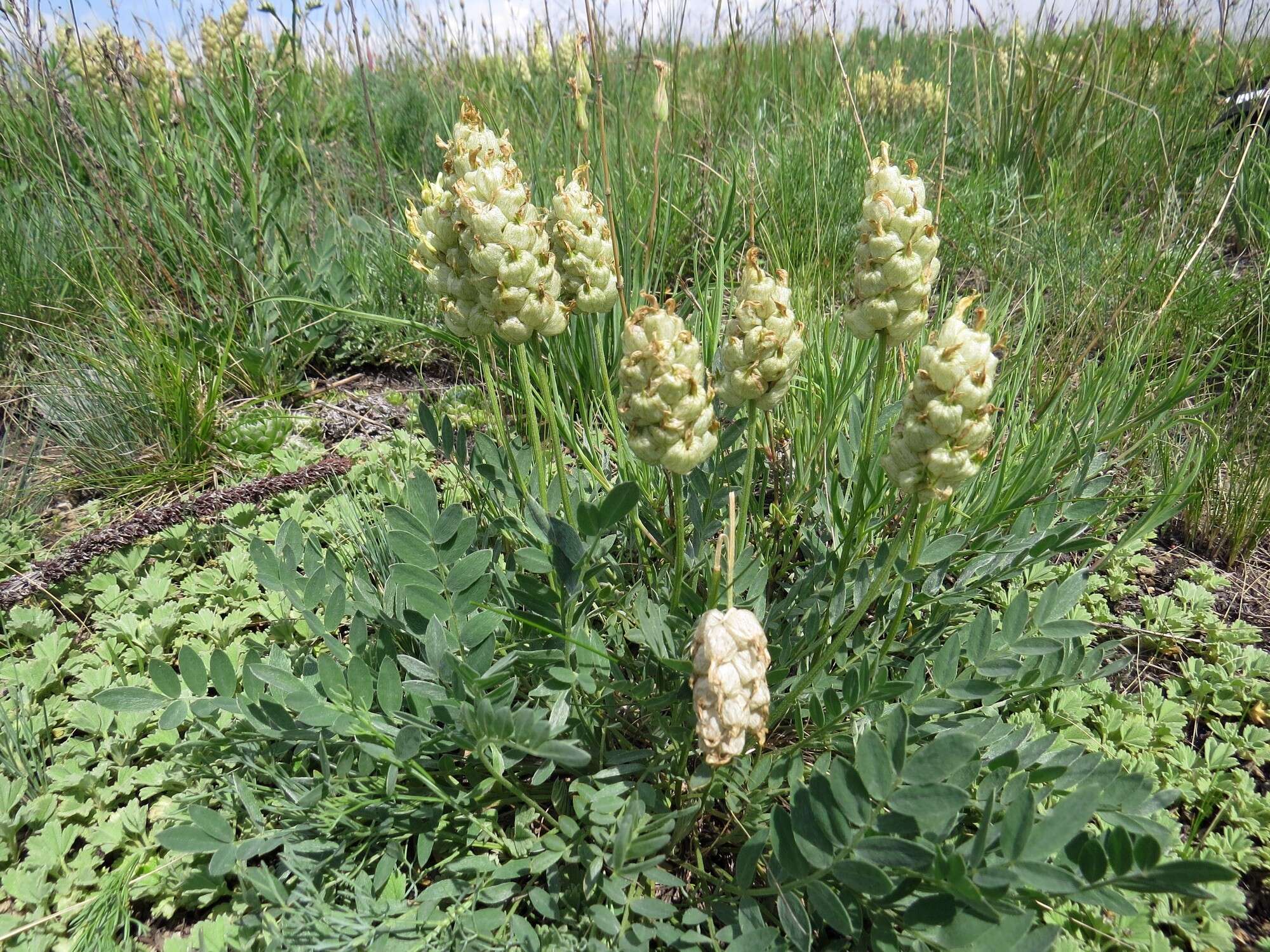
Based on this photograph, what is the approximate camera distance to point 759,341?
3.75ft

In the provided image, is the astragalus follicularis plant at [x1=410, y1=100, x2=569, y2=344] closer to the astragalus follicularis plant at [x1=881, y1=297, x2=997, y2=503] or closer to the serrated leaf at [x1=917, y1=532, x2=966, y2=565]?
the astragalus follicularis plant at [x1=881, y1=297, x2=997, y2=503]

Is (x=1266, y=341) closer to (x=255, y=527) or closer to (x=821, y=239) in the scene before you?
(x=821, y=239)

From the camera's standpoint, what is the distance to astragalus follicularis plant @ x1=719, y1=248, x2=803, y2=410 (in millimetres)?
1136

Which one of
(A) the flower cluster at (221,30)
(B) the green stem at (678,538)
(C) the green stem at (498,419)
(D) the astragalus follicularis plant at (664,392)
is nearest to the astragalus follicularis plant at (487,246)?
(C) the green stem at (498,419)

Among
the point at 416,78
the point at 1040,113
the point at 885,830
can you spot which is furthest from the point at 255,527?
the point at 416,78

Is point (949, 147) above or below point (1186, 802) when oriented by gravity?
above

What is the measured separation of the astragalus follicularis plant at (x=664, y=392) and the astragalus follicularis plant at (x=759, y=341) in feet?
0.26

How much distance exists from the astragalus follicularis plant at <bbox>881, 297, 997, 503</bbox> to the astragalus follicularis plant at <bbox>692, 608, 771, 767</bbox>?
30 centimetres

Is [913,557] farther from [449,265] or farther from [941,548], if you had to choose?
[449,265]

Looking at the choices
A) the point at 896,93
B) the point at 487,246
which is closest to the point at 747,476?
the point at 487,246

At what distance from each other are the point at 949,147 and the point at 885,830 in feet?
14.0

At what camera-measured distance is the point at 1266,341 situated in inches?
99.3

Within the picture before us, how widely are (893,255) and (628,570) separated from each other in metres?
0.98

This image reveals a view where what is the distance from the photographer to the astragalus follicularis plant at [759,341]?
1136mm
